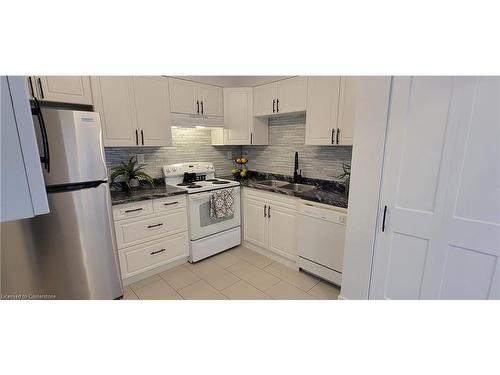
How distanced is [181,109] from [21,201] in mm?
2389

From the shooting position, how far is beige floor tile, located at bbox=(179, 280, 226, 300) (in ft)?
6.66

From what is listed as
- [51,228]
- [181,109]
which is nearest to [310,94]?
[181,109]

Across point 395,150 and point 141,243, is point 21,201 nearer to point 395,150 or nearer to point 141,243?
point 395,150

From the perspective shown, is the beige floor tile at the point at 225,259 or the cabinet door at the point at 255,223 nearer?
the beige floor tile at the point at 225,259

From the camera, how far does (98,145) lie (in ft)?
5.51

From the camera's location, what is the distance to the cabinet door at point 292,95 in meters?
2.42

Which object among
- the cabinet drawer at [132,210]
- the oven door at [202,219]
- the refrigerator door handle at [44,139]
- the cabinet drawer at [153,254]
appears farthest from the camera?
the oven door at [202,219]

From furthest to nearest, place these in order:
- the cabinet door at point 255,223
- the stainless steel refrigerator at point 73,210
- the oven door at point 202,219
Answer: the cabinet door at point 255,223, the oven door at point 202,219, the stainless steel refrigerator at point 73,210

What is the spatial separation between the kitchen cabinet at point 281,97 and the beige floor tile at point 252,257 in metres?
1.83

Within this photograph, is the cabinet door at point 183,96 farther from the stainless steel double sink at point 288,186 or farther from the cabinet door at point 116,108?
the stainless steel double sink at point 288,186

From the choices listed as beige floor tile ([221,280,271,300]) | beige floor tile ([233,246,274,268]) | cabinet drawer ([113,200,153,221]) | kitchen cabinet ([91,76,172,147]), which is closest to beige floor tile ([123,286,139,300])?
cabinet drawer ([113,200,153,221])

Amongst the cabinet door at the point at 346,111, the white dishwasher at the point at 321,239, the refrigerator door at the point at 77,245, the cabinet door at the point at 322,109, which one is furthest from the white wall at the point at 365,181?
the refrigerator door at the point at 77,245

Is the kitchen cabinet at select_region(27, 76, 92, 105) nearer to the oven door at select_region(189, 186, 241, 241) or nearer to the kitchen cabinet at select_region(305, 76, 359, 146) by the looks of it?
the oven door at select_region(189, 186, 241, 241)

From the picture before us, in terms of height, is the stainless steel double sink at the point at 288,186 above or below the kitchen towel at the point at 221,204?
above
